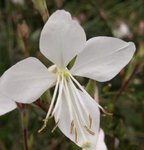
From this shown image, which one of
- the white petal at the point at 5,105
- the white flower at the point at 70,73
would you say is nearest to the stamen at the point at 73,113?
the white flower at the point at 70,73

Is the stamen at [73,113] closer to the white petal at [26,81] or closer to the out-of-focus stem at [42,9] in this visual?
the white petal at [26,81]

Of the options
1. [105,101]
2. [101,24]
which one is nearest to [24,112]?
[105,101]

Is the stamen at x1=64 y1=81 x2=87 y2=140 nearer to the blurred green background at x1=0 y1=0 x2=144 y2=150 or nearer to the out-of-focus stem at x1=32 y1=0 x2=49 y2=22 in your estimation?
the blurred green background at x1=0 y1=0 x2=144 y2=150

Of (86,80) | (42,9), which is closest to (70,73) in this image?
(42,9)

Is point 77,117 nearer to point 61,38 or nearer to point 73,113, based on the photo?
point 73,113

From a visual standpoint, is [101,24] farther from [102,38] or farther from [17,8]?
[102,38]

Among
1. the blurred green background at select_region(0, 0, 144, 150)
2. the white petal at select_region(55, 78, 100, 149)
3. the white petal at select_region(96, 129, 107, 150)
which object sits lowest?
the blurred green background at select_region(0, 0, 144, 150)

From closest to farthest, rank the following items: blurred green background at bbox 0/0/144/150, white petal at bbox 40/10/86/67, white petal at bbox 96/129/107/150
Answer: white petal at bbox 40/10/86/67 → white petal at bbox 96/129/107/150 → blurred green background at bbox 0/0/144/150

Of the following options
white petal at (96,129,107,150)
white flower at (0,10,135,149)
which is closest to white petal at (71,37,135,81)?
white flower at (0,10,135,149)
